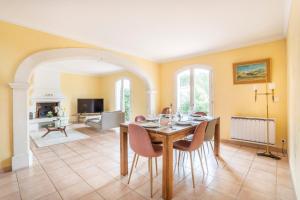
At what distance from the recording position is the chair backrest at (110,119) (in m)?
5.31

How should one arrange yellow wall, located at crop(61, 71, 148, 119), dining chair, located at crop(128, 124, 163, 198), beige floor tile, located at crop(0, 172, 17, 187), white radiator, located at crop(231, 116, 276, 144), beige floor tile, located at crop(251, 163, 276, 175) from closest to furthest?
1. dining chair, located at crop(128, 124, 163, 198)
2. beige floor tile, located at crop(0, 172, 17, 187)
3. beige floor tile, located at crop(251, 163, 276, 175)
4. white radiator, located at crop(231, 116, 276, 144)
5. yellow wall, located at crop(61, 71, 148, 119)

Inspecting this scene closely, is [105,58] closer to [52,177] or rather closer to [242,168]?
[52,177]

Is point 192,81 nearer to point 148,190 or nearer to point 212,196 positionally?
point 212,196

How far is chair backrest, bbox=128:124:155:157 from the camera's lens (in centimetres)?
200

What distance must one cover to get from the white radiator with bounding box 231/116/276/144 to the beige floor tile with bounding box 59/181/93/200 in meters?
3.52

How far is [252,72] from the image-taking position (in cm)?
371

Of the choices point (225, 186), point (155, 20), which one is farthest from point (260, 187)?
point (155, 20)

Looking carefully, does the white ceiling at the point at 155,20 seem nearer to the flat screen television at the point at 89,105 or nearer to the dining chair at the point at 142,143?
the dining chair at the point at 142,143

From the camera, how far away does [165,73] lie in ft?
18.3

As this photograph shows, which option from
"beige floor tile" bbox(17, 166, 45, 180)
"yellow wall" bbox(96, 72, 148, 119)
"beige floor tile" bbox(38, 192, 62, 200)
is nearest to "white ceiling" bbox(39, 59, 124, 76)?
"yellow wall" bbox(96, 72, 148, 119)

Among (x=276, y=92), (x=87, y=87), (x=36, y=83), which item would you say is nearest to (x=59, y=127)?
(x=36, y=83)

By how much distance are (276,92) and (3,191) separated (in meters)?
5.28

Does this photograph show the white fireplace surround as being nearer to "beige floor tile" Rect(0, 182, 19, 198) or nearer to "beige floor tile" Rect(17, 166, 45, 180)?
"beige floor tile" Rect(17, 166, 45, 180)

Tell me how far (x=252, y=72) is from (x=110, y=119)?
15.0 feet
